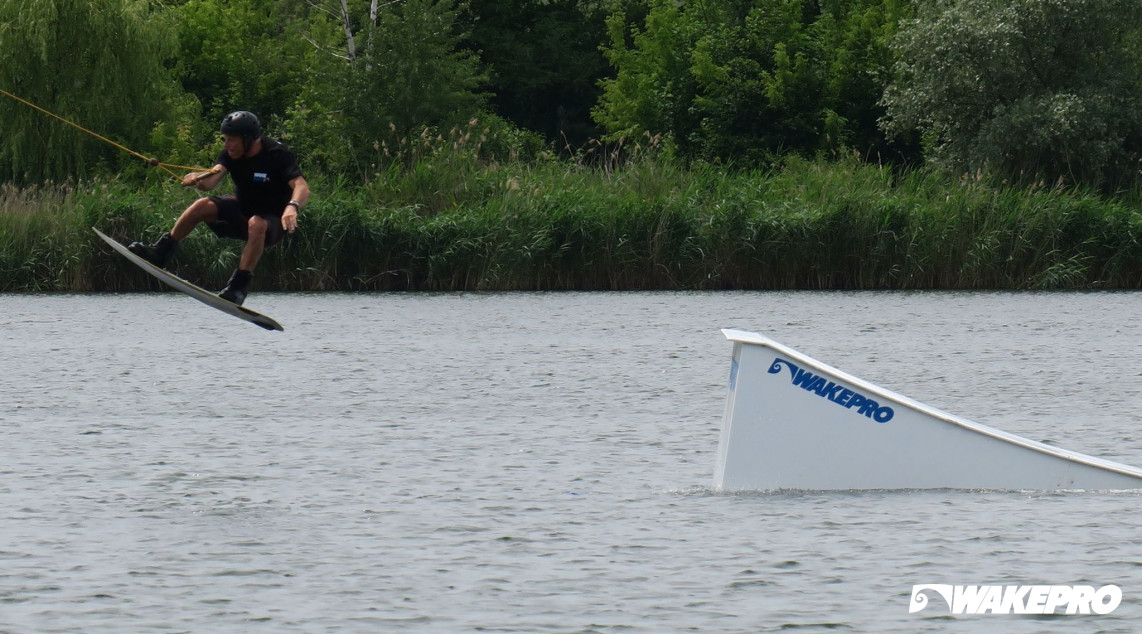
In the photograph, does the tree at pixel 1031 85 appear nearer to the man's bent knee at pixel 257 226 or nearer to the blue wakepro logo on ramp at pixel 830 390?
the man's bent knee at pixel 257 226

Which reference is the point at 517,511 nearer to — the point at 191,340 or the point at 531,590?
the point at 531,590

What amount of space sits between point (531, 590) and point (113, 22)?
38.5 metres

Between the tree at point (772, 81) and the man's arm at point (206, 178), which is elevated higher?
the tree at point (772, 81)

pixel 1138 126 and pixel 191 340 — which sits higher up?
pixel 1138 126

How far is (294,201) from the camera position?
15.0 meters

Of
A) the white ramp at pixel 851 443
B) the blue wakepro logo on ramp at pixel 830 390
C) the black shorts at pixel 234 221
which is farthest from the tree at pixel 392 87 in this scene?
the blue wakepro logo on ramp at pixel 830 390

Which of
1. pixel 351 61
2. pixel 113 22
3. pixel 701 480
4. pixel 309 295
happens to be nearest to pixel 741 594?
pixel 701 480

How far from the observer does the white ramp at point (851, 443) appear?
13664 mm

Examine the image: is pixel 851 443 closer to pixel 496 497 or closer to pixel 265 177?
pixel 496 497

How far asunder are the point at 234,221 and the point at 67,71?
33263 mm

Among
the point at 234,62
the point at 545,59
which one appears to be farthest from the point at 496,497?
the point at 545,59

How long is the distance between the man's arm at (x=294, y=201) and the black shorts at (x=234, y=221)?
0.96ft

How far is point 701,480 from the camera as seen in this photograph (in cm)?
1509

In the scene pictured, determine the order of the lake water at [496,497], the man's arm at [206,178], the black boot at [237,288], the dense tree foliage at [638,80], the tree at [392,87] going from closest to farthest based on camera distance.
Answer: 1. the lake water at [496,497]
2. the man's arm at [206,178]
3. the black boot at [237,288]
4. the dense tree foliage at [638,80]
5. the tree at [392,87]
